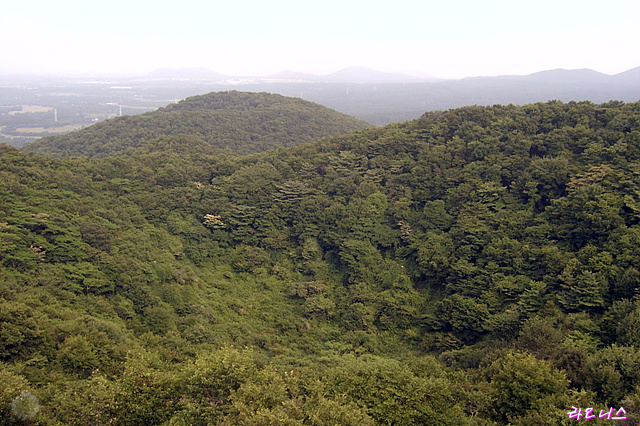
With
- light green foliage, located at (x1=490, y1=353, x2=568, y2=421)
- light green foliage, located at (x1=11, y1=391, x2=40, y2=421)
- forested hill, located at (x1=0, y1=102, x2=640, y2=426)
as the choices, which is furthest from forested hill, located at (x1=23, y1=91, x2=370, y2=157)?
light green foliage, located at (x1=490, y1=353, x2=568, y2=421)

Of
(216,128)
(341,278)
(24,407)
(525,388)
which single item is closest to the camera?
(24,407)

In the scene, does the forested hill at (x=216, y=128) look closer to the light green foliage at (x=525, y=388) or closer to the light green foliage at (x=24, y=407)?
the light green foliage at (x=24, y=407)

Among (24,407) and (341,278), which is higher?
(24,407)

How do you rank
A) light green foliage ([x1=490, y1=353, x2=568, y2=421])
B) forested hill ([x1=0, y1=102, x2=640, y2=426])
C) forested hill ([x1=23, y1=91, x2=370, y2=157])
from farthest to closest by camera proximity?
forested hill ([x1=23, y1=91, x2=370, y2=157]) < light green foliage ([x1=490, y1=353, x2=568, y2=421]) < forested hill ([x1=0, y1=102, x2=640, y2=426])

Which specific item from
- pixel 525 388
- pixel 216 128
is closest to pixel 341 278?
pixel 525 388

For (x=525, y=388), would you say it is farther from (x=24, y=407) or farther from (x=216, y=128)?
(x=216, y=128)

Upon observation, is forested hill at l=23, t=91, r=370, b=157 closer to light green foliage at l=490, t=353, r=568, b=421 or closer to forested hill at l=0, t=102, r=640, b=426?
forested hill at l=0, t=102, r=640, b=426
